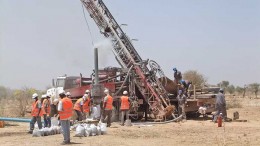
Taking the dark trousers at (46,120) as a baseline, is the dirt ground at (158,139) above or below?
below

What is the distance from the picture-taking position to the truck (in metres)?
22.5

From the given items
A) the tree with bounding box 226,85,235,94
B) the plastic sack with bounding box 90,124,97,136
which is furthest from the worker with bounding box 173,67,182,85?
the tree with bounding box 226,85,235,94

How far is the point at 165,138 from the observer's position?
601 inches

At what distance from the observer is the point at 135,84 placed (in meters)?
22.8

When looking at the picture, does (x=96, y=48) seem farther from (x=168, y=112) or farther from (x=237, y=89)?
(x=237, y=89)

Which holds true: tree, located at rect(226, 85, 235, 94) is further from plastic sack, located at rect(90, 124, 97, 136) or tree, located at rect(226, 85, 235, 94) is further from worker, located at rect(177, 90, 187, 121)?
plastic sack, located at rect(90, 124, 97, 136)

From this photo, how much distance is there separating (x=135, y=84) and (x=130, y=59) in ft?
4.22

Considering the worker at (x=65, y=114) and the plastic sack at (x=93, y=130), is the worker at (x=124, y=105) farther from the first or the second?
the worker at (x=65, y=114)

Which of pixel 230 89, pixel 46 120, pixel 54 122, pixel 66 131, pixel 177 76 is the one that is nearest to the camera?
pixel 66 131

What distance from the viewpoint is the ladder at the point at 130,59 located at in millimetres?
22531

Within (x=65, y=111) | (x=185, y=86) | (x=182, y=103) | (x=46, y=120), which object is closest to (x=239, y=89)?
(x=185, y=86)

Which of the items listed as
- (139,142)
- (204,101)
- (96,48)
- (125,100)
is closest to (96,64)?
(96,48)

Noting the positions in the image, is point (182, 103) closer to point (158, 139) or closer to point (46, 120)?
point (46, 120)

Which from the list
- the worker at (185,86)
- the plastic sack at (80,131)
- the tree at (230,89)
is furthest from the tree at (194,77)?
the tree at (230,89)
